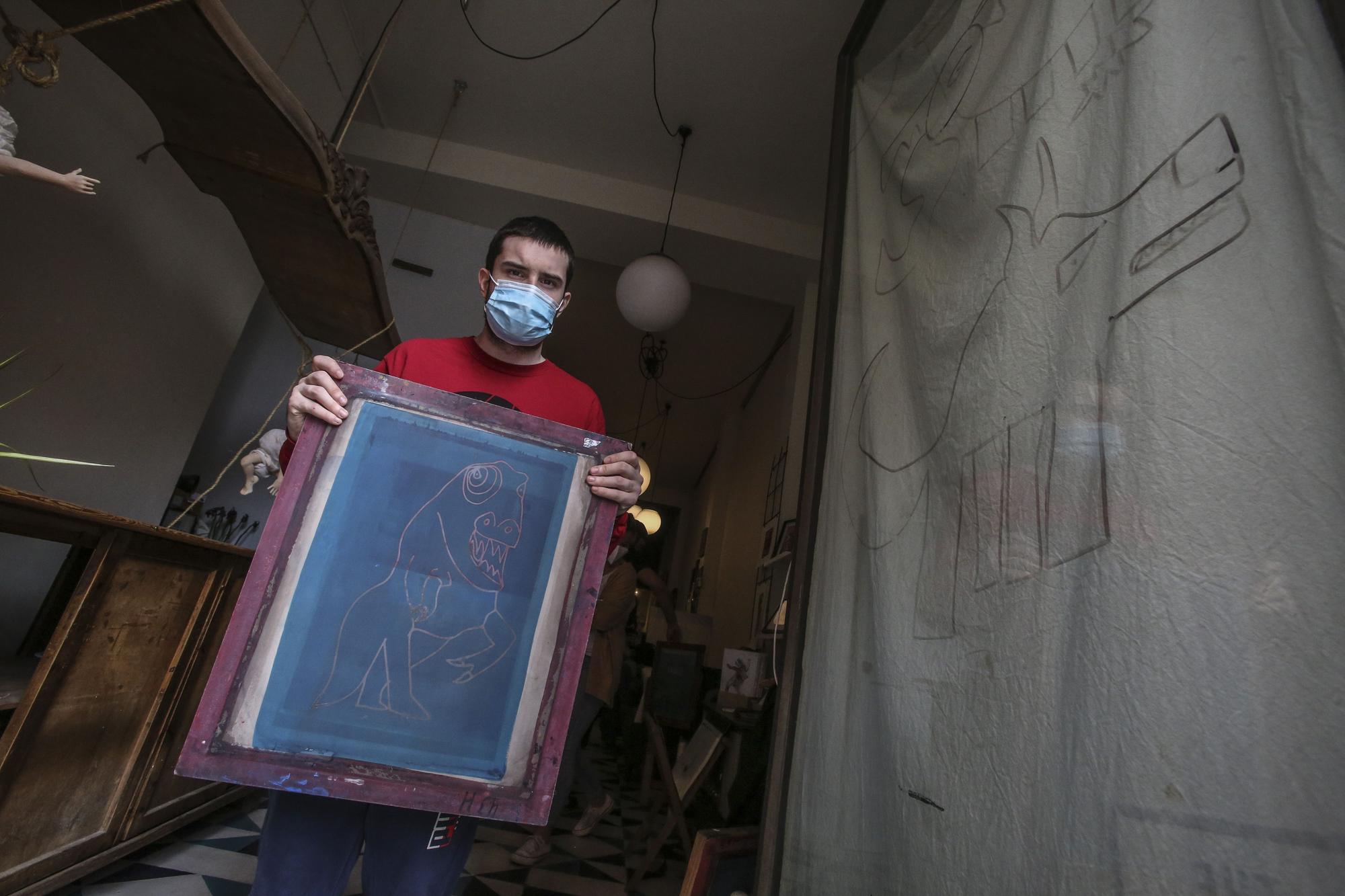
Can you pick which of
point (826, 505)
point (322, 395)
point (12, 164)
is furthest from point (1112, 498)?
point (12, 164)

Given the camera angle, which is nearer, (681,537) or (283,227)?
(283,227)

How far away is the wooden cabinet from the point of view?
146 centimetres

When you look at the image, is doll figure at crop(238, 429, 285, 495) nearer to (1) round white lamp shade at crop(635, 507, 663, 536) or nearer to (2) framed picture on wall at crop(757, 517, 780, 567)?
(2) framed picture on wall at crop(757, 517, 780, 567)

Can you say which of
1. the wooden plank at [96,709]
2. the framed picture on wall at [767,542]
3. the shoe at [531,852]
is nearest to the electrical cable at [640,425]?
the framed picture on wall at [767,542]

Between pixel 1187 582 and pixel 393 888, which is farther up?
pixel 1187 582

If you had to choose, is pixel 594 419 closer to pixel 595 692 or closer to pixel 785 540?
pixel 595 692

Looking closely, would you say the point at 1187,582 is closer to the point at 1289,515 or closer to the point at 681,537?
the point at 1289,515

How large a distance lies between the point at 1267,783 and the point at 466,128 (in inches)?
178

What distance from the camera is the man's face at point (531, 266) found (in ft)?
4.12

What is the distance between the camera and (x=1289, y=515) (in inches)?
22.2

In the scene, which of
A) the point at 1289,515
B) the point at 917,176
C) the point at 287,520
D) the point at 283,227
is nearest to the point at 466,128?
the point at 283,227

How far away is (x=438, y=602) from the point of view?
976 millimetres

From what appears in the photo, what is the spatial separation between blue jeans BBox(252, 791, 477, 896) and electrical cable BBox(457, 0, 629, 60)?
336 centimetres

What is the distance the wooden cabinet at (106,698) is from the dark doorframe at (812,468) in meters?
1.60
